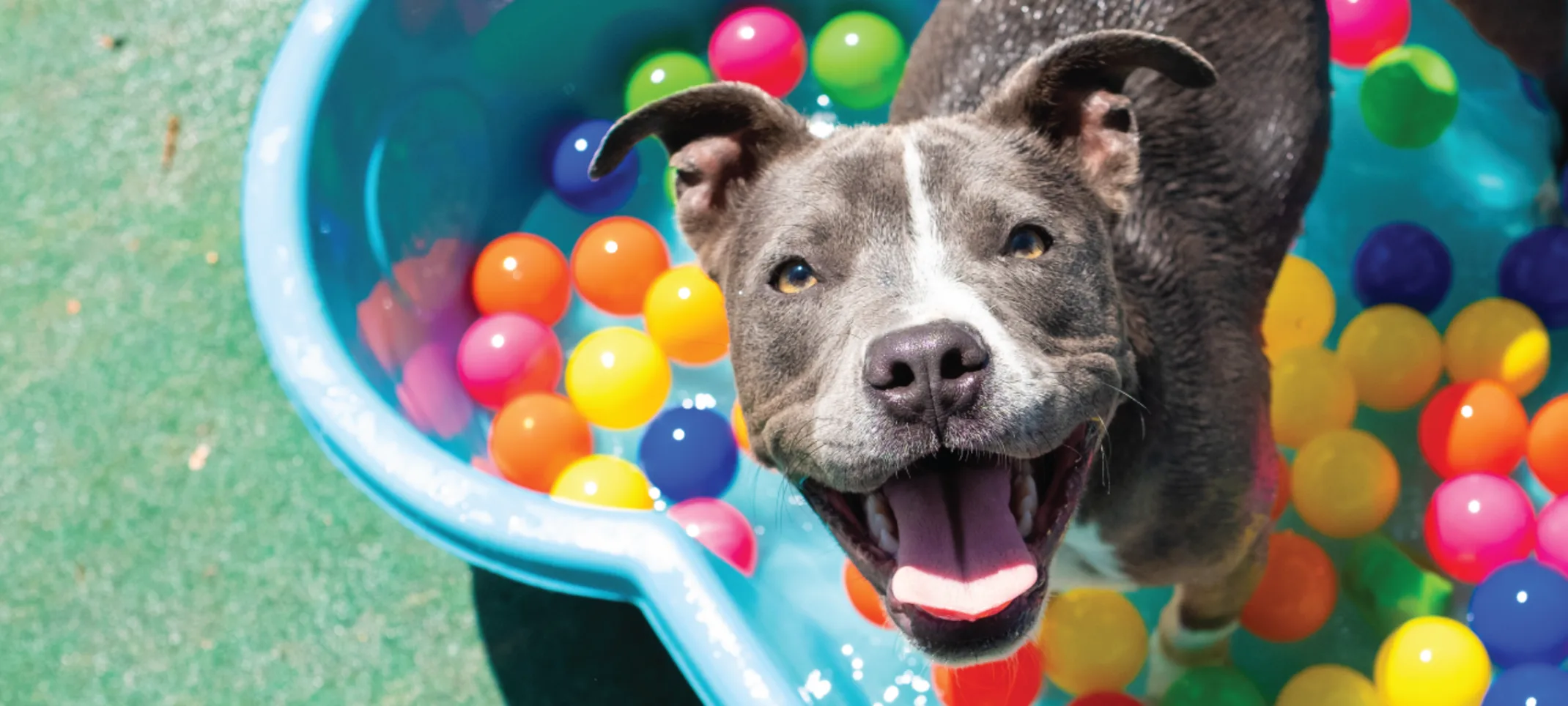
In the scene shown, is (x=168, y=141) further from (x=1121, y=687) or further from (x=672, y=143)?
(x=1121, y=687)

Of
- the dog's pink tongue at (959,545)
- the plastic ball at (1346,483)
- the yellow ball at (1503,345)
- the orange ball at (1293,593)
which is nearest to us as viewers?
the dog's pink tongue at (959,545)

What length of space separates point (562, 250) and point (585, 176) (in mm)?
402

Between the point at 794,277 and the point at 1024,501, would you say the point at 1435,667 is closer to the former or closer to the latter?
the point at 1024,501

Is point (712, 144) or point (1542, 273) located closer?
point (712, 144)

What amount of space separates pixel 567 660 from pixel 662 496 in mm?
704

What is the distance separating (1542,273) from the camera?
460 centimetres

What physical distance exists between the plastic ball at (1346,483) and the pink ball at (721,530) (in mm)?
1903

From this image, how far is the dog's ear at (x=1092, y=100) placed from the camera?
9.25 feet

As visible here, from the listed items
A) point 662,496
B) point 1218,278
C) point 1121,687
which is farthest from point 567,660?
point 1218,278

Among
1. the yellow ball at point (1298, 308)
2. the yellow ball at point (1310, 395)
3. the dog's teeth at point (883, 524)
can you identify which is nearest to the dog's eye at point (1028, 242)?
the dog's teeth at point (883, 524)

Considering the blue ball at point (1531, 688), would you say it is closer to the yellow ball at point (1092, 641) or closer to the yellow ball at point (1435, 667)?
the yellow ball at point (1435, 667)

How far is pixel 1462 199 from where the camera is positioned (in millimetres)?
5117

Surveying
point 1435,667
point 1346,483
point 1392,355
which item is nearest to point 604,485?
point 1346,483

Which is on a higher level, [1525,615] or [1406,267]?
[1406,267]
